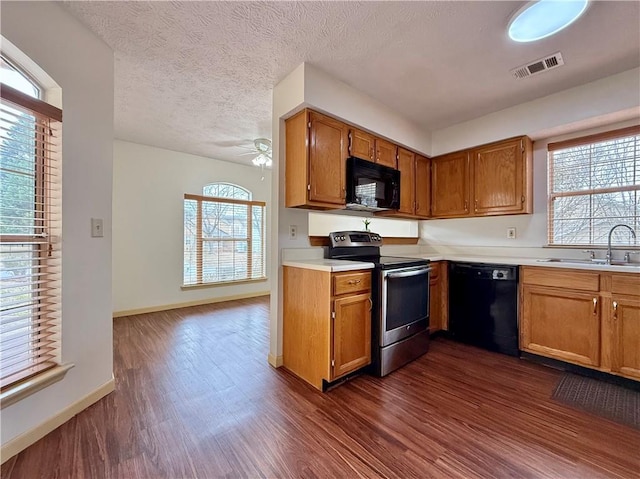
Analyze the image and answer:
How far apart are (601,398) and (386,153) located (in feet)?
8.62

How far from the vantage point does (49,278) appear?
64.9 inches

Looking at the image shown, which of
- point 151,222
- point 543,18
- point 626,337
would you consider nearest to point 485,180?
point 543,18

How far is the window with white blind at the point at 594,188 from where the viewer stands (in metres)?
2.46

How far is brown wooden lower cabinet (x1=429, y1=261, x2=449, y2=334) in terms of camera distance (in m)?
3.00

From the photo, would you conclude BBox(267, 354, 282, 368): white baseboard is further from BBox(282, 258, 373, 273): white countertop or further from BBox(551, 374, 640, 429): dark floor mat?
BBox(551, 374, 640, 429): dark floor mat

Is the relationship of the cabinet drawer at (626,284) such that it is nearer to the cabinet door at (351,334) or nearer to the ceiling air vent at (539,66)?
the ceiling air vent at (539,66)

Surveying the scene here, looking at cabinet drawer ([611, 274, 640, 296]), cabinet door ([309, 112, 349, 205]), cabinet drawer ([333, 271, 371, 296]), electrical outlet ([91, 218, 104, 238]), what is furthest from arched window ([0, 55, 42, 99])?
cabinet drawer ([611, 274, 640, 296])

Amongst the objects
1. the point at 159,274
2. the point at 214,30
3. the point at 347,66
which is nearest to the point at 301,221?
the point at 347,66

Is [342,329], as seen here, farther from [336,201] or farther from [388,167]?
[388,167]

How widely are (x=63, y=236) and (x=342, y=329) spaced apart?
1.91 m

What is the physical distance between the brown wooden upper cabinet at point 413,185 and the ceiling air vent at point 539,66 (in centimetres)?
120

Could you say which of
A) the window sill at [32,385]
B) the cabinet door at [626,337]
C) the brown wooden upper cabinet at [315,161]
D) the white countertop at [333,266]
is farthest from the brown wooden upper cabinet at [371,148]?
the window sill at [32,385]

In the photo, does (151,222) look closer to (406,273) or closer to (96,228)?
(96,228)

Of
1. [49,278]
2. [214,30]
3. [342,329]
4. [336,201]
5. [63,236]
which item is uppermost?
[214,30]
